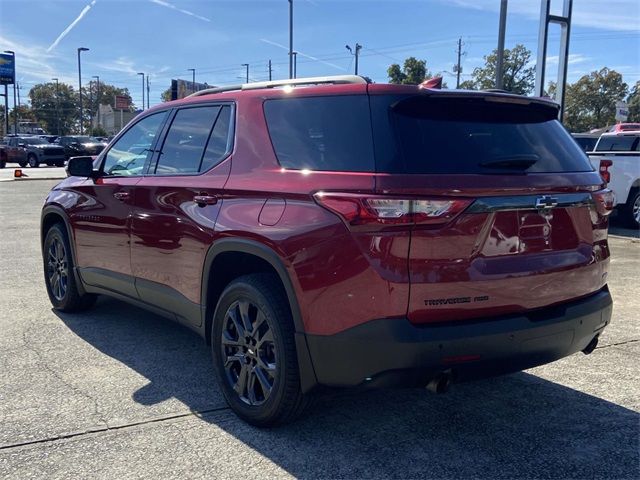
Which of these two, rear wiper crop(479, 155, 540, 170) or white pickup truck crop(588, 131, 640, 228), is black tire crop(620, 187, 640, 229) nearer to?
white pickup truck crop(588, 131, 640, 228)

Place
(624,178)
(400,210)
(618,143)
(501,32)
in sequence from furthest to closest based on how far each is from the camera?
(501,32), (618,143), (624,178), (400,210)

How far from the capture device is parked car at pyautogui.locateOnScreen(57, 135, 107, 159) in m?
33.7

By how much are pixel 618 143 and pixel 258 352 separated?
12.4m

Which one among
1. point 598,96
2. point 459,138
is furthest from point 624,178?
point 598,96

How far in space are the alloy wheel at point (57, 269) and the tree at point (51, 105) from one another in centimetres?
11207

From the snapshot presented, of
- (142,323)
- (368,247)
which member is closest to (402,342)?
(368,247)

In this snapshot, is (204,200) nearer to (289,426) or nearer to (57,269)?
(289,426)

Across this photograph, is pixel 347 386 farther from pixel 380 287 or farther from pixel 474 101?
pixel 474 101

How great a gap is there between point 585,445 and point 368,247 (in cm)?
163

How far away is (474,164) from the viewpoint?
2.84 meters

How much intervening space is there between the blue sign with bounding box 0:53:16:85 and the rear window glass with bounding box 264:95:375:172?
59926 millimetres

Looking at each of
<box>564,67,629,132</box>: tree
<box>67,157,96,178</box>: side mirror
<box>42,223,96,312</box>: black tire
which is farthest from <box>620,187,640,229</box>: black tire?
<box>564,67,629,132</box>: tree

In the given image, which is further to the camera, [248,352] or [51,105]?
[51,105]

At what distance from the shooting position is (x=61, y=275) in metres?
5.55
